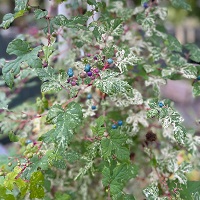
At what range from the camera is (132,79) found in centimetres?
161

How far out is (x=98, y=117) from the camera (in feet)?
5.00

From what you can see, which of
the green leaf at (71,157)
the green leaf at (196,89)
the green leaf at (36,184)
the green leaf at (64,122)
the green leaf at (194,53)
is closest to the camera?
the green leaf at (64,122)

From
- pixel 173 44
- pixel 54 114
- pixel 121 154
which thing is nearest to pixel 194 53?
pixel 173 44

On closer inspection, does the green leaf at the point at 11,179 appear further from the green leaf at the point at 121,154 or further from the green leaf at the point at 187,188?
the green leaf at the point at 187,188

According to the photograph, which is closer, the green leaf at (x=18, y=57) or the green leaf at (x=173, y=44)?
the green leaf at (x=18, y=57)

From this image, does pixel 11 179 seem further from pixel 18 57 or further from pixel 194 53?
pixel 194 53

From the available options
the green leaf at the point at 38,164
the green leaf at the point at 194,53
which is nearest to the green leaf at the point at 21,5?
the green leaf at the point at 38,164

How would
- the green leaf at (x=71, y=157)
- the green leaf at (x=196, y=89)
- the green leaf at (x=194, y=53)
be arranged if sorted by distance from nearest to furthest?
the green leaf at (x=71, y=157) < the green leaf at (x=196, y=89) < the green leaf at (x=194, y=53)

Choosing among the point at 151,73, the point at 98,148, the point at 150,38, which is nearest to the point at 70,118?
the point at 98,148

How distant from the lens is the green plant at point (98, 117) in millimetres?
1162

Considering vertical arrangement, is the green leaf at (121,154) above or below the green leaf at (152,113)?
below

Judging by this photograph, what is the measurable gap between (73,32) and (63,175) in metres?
0.60

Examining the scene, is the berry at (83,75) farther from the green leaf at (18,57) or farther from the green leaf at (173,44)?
the green leaf at (173,44)

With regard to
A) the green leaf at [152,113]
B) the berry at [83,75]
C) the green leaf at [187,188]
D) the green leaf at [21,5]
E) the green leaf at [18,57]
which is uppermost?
the green leaf at [21,5]
